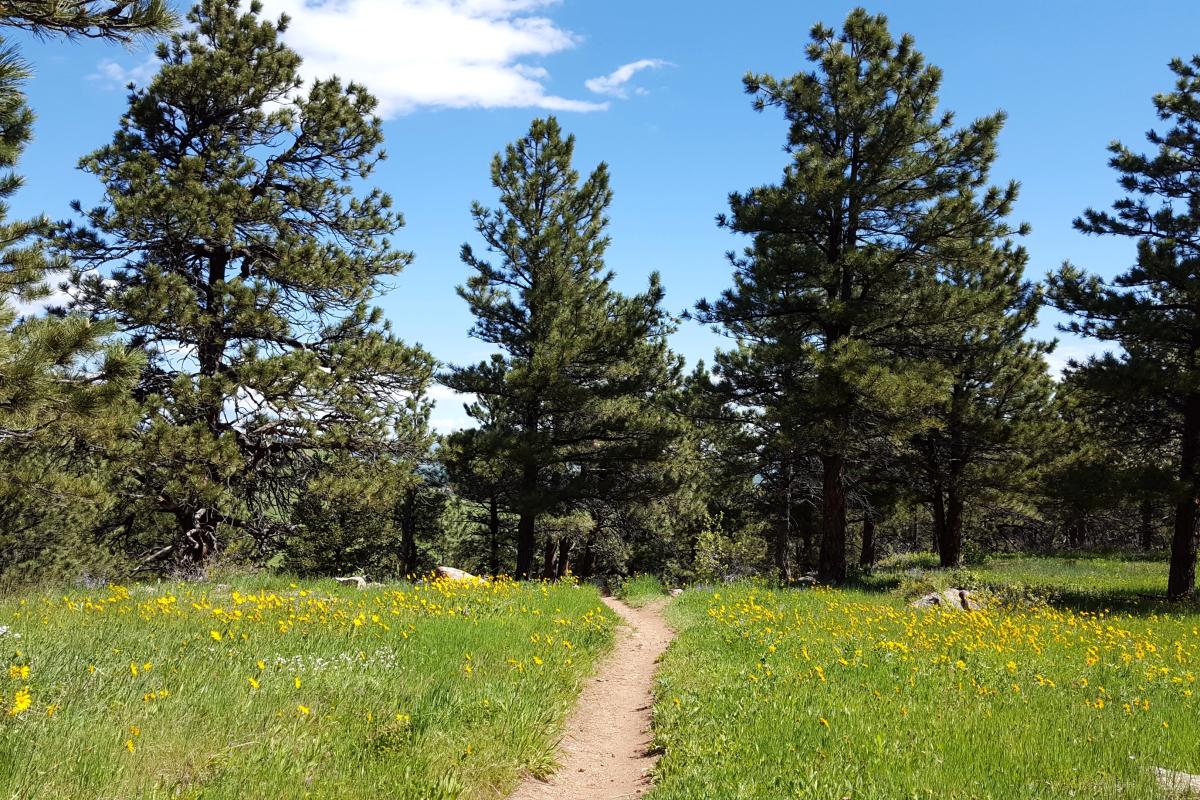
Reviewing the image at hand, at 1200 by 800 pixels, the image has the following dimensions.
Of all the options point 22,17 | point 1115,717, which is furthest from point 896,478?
point 22,17

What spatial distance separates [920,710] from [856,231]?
44.7 ft

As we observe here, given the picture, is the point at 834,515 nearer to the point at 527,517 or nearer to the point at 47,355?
the point at 527,517

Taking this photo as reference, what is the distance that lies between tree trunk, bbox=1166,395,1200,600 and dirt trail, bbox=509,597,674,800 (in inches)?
517

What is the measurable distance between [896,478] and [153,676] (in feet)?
73.8

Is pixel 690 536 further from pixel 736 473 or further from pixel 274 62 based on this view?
pixel 274 62

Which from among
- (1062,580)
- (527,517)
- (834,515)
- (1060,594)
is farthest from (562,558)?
(1060,594)

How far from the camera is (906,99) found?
1521 centimetres

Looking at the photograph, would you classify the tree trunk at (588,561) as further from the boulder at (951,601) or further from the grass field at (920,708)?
the grass field at (920,708)

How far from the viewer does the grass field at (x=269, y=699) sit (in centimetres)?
346

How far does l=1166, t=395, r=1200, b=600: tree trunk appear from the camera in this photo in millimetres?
→ 14938

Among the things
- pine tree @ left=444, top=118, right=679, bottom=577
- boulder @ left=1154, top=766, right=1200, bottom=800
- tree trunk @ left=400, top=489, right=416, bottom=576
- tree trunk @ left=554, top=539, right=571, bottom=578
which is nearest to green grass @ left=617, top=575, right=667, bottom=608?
pine tree @ left=444, top=118, right=679, bottom=577

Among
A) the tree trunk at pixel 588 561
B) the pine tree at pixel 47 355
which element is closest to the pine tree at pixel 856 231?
the pine tree at pixel 47 355

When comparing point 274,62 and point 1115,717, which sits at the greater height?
point 274,62

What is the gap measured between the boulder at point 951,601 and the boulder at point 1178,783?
8602mm
